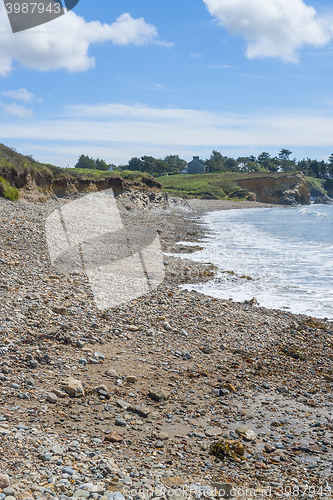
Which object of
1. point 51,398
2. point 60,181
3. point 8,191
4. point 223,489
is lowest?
point 223,489

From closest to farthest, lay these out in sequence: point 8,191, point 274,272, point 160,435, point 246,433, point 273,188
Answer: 1. point 160,435
2. point 246,433
3. point 274,272
4. point 8,191
5. point 273,188

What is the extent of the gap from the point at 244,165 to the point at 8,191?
6229 inches

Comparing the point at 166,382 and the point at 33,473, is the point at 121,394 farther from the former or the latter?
the point at 33,473

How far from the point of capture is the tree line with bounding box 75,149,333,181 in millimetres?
126819

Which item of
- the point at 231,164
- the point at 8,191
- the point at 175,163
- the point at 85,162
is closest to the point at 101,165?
the point at 85,162

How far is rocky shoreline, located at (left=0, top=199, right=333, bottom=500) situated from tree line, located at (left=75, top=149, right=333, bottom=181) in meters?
112

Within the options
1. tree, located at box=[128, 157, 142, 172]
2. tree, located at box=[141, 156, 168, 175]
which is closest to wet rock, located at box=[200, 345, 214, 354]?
tree, located at box=[128, 157, 142, 172]

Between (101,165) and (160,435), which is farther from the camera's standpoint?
(101,165)

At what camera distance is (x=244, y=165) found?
171 metres

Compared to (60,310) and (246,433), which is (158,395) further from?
(60,310)

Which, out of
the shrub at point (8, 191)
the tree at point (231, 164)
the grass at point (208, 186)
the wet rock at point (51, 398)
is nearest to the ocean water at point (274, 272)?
the wet rock at point (51, 398)

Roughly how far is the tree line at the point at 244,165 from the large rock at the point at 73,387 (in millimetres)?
115622

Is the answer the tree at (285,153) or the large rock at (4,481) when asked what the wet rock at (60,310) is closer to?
the large rock at (4,481)

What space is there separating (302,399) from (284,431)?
1.29 metres
